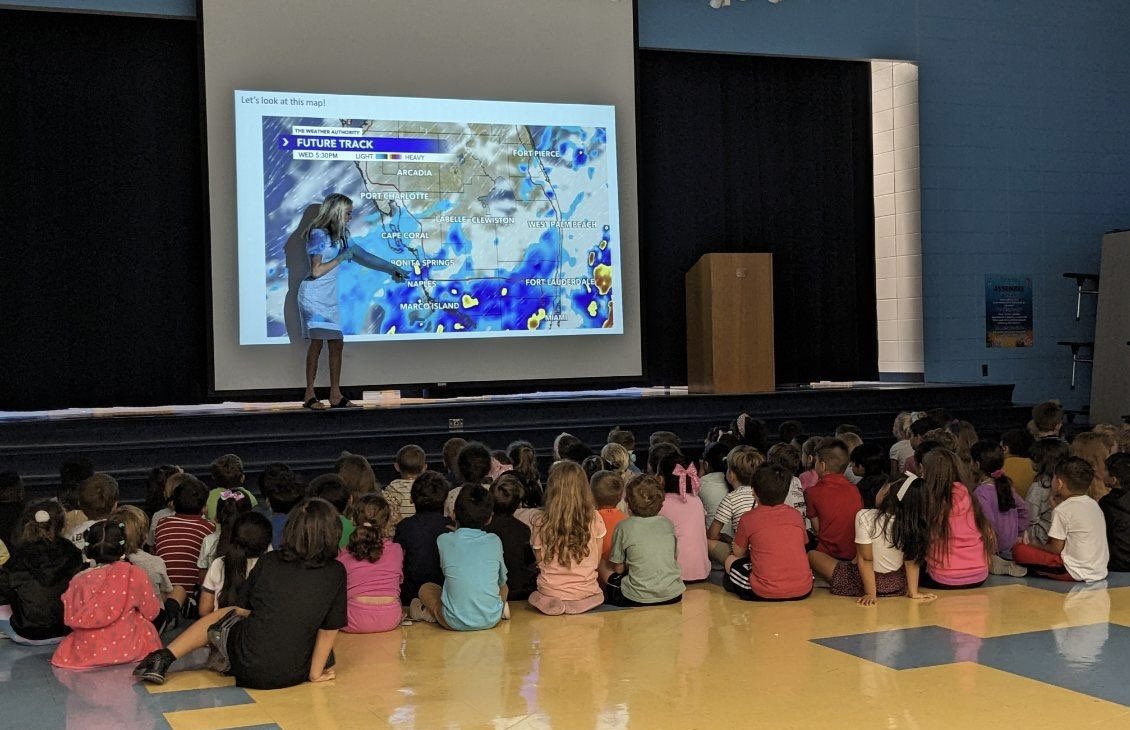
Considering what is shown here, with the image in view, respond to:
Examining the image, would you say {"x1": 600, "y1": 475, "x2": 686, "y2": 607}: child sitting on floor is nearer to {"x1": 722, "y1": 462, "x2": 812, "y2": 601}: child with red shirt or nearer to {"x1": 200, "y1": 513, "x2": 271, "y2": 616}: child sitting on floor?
{"x1": 722, "y1": 462, "x2": 812, "y2": 601}: child with red shirt

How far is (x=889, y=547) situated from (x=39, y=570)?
3360 mm

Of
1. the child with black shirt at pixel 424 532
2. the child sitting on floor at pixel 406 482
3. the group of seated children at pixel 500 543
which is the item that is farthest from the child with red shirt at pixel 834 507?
the child sitting on floor at pixel 406 482

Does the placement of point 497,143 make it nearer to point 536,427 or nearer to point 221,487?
point 536,427

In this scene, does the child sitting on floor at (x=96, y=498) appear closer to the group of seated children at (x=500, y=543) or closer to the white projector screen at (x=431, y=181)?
the group of seated children at (x=500, y=543)

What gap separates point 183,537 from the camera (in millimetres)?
4777

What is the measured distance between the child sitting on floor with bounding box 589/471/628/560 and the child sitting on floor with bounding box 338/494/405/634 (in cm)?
94

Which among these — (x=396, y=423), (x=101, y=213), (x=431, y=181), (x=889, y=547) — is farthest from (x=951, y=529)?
(x=101, y=213)

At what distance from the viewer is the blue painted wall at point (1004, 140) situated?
1055 cm

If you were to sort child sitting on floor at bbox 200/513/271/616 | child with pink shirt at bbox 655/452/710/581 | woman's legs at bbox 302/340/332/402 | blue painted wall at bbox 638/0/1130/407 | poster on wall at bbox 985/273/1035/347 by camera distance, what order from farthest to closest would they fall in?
poster on wall at bbox 985/273/1035/347
blue painted wall at bbox 638/0/1130/407
woman's legs at bbox 302/340/332/402
child with pink shirt at bbox 655/452/710/581
child sitting on floor at bbox 200/513/271/616

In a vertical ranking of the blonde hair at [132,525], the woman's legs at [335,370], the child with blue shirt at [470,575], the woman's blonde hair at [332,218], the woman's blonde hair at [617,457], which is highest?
the woman's blonde hair at [332,218]

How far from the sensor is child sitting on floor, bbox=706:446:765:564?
5.39 metres

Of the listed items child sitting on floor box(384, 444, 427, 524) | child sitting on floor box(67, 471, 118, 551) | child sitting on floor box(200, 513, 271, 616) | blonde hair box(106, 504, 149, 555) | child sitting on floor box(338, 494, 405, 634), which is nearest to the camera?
child sitting on floor box(200, 513, 271, 616)

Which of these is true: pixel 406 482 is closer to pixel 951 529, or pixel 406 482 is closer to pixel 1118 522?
pixel 951 529

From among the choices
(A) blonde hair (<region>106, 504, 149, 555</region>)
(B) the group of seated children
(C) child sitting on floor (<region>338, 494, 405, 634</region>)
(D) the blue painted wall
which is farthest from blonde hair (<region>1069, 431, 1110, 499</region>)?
(D) the blue painted wall
